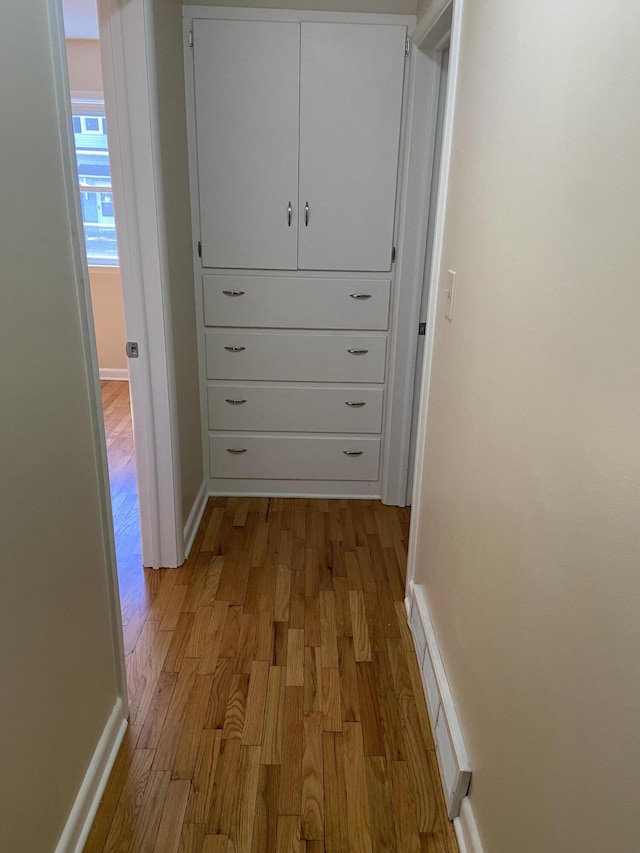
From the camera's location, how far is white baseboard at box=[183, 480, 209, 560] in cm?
276

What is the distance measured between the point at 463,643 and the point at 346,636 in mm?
721

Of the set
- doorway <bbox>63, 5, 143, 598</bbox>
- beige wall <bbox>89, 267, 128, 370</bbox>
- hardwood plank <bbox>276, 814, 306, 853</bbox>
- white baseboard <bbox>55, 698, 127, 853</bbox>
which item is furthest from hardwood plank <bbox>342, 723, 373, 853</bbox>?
beige wall <bbox>89, 267, 128, 370</bbox>

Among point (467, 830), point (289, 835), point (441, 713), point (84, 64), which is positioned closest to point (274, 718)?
point (289, 835)

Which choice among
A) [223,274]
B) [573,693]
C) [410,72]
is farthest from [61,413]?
[410,72]

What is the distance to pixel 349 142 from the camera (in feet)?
8.96

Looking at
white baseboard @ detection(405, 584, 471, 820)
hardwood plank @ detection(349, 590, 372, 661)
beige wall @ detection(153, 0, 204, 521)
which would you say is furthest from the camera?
beige wall @ detection(153, 0, 204, 521)

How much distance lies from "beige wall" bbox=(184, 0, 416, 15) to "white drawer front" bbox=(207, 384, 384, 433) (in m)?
1.58

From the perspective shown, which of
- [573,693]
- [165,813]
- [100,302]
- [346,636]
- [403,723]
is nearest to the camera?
[573,693]

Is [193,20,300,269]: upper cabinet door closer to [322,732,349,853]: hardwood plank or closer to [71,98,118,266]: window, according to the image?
[322,732,349,853]: hardwood plank

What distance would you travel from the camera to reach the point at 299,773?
1.72m

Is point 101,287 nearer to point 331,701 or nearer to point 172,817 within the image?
point 331,701

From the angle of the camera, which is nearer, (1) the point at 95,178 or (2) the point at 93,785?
(2) the point at 93,785

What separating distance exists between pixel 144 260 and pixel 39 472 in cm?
121

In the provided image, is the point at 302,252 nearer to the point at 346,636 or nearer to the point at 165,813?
the point at 346,636
